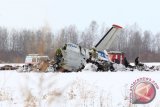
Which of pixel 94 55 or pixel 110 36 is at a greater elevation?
pixel 110 36

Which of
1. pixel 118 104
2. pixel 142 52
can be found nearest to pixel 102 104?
pixel 118 104

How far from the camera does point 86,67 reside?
2612cm

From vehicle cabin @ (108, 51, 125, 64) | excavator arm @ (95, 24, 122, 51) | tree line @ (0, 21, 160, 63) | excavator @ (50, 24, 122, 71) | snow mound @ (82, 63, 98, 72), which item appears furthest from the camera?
vehicle cabin @ (108, 51, 125, 64)

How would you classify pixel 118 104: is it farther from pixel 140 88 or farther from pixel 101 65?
pixel 101 65

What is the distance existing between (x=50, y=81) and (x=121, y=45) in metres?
93.4

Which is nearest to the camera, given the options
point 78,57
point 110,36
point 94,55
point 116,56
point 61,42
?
point 61,42

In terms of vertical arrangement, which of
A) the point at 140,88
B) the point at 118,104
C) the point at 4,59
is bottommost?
the point at 118,104

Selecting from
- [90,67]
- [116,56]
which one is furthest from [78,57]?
[116,56]

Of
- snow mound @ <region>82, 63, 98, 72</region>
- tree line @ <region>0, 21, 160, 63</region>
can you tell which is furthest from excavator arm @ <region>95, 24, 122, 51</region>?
snow mound @ <region>82, 63, 98, 72</region>

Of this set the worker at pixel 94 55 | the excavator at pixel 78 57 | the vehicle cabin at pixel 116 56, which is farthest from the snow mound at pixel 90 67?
the vehicle cabin at pixel 116 56

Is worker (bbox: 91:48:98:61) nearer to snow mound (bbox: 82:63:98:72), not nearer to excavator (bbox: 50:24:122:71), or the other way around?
excavator (bbox: 50:24:122:71)

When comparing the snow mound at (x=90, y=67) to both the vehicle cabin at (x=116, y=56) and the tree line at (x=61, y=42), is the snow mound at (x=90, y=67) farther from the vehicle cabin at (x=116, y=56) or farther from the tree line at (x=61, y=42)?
the vehicle cabin at (x=116, y=56)

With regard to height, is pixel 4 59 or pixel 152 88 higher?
pixel 4 59

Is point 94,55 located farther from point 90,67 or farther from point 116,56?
point 116,56
